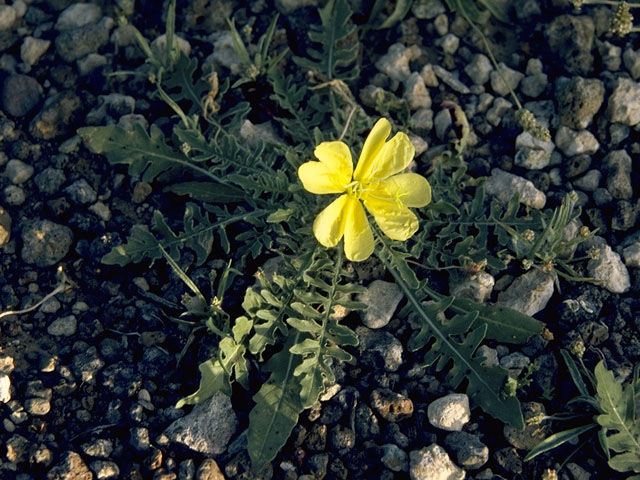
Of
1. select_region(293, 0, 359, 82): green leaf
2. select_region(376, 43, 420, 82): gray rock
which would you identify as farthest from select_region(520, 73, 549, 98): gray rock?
select_region(293, 0, 359, 82): green leaf

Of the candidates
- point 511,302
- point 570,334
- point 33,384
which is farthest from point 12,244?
point 570,334

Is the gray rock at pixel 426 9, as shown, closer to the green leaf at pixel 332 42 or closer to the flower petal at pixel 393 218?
the green leaf at pixel 332 42

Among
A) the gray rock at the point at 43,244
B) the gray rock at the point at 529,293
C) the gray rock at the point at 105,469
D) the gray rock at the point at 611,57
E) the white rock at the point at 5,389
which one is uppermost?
the gray rock at the point at 611,57

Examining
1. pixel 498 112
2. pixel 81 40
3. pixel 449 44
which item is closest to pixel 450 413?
pixel 498 112

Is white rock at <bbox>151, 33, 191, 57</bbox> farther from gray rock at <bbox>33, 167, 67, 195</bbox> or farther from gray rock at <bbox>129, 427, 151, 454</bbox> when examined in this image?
gray rock at <bbox>129, 427, 151, 454</bbox>

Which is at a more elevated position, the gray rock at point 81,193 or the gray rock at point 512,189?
the gray rock at point 512,189

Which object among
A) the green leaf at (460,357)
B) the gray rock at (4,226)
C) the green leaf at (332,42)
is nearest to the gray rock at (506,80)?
the green leaf at (332,42)

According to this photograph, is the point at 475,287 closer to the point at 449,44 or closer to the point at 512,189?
the point at 512,189
